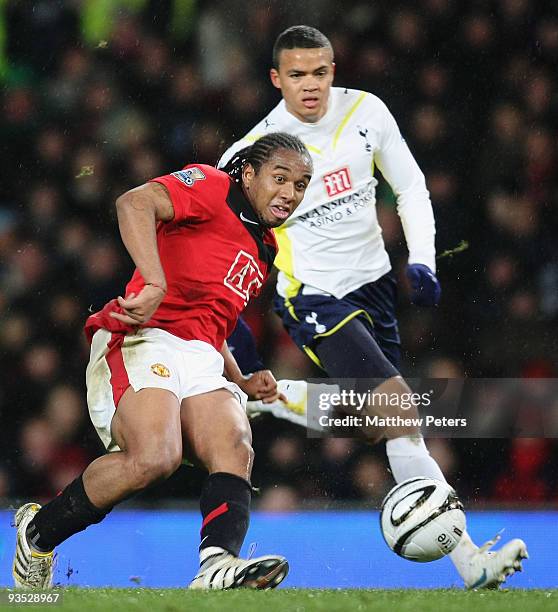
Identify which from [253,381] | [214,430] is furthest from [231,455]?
[253,381]

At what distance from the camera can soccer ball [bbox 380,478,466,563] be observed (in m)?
3.10

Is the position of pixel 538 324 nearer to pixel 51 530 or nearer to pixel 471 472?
pixel 471 472

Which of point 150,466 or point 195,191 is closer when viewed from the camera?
point 150,466

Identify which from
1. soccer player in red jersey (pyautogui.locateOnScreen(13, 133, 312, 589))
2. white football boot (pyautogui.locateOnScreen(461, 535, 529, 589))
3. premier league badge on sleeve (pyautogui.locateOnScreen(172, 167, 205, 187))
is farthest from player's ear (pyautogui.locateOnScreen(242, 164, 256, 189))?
white football boot (pyautogui.locateOnScreen(461, 535, 529, 589))

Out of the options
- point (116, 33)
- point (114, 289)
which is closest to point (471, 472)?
point (114, 289)

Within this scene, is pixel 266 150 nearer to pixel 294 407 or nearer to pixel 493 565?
pixel 493 565

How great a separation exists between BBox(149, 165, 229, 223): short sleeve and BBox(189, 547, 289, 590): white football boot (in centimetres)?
98

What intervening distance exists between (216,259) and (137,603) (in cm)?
116

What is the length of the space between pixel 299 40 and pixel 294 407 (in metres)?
1.50

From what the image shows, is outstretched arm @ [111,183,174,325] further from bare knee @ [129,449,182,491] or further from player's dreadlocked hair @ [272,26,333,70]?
player's dreadlocked hair @ [272,26,333,70]

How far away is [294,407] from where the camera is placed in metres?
4.58

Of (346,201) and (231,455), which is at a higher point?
(346,201)

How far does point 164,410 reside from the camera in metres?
2.92

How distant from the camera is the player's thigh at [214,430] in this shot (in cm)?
299
